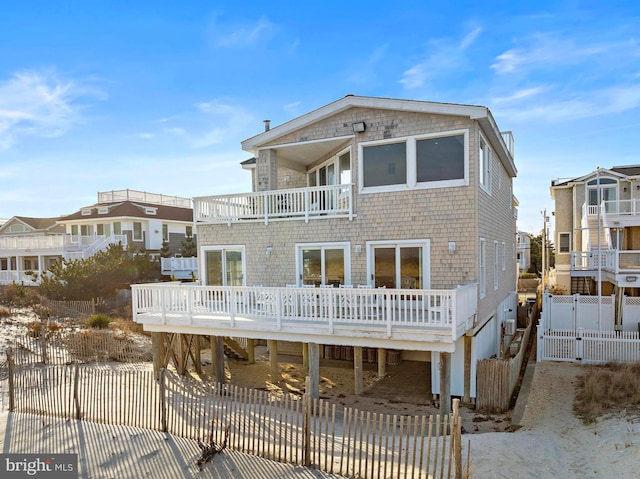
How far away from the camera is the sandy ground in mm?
7719

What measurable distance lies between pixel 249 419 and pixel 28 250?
3566cm

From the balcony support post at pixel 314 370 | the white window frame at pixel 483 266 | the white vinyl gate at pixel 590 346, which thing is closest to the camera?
the balcony support post at pixel 314 370

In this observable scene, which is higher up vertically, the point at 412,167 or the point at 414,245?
the point at 412,167

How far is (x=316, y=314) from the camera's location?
36.6 ft

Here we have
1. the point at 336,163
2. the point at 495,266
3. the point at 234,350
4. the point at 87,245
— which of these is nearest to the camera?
the point at 336,163

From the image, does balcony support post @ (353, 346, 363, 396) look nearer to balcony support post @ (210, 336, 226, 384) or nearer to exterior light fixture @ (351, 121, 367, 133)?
balcony support post @ (210, 336, 226, 384)

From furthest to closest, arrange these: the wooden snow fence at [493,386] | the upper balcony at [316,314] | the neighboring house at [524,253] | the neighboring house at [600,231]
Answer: the neighboring house at [524,253]
the neighboring house at [600,231]
the wooden snow fence at [493,386]
the upper balcony at [316,314]

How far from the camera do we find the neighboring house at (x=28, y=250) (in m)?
33.2

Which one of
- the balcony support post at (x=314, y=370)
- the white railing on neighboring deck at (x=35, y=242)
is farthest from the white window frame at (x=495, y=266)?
the white railing on neighboring deck at (x=35, y=242)

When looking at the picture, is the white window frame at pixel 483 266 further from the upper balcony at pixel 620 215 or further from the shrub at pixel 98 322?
the shrub at pixel 98 322

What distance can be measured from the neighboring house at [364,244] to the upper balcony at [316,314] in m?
0.04

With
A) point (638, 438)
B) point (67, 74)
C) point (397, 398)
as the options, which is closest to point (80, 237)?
point (67, 74)

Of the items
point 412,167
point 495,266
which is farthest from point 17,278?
point 495,266

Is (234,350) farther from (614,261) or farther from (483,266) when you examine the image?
(614,261)
